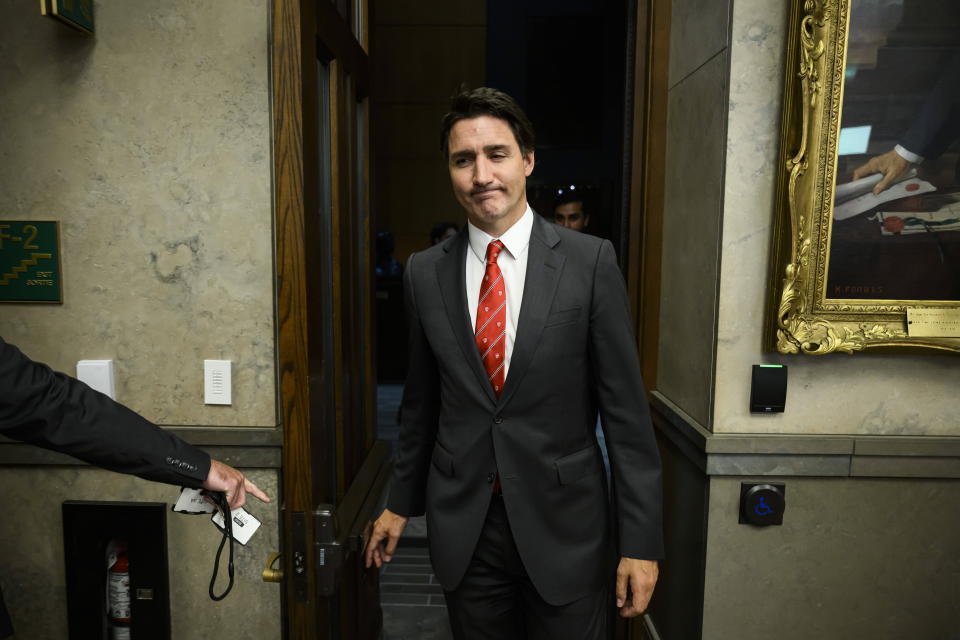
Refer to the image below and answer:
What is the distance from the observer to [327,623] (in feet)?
4.47

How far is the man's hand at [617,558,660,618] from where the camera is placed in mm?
1405

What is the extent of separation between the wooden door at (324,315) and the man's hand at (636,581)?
632 millimetres

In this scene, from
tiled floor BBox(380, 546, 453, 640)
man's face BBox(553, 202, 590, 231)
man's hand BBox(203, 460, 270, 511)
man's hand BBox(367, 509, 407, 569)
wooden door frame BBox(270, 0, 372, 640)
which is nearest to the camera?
wooden door frame BBox(270, 0, 372, 640)

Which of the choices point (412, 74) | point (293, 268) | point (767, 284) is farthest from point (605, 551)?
point (412, 74)

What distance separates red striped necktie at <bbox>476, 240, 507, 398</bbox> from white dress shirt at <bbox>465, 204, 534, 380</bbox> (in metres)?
0.01

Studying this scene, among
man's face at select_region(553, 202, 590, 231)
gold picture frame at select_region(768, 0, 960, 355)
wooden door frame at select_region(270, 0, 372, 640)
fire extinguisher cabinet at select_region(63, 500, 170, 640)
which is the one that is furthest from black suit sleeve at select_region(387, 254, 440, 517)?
man's face at select_region(553, 202, 590, 231)

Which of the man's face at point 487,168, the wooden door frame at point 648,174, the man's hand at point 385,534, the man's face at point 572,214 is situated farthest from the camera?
the man's face at point 572,214

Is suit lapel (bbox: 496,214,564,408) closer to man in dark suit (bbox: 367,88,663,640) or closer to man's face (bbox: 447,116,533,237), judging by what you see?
man in dark suit (bbox: 367,88,663,640)

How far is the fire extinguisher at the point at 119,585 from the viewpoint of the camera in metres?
1.77

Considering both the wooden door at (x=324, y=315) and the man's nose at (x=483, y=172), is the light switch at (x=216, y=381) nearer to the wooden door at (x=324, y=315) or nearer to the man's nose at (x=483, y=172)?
the wooden door at (x=324, y=315)

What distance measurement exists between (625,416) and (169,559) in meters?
1.35

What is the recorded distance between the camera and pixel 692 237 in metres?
1.91

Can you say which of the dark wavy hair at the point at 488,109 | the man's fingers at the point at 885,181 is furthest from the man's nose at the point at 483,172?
the man's fingers at the point at 885,181

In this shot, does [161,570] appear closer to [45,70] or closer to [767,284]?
[45,70]
